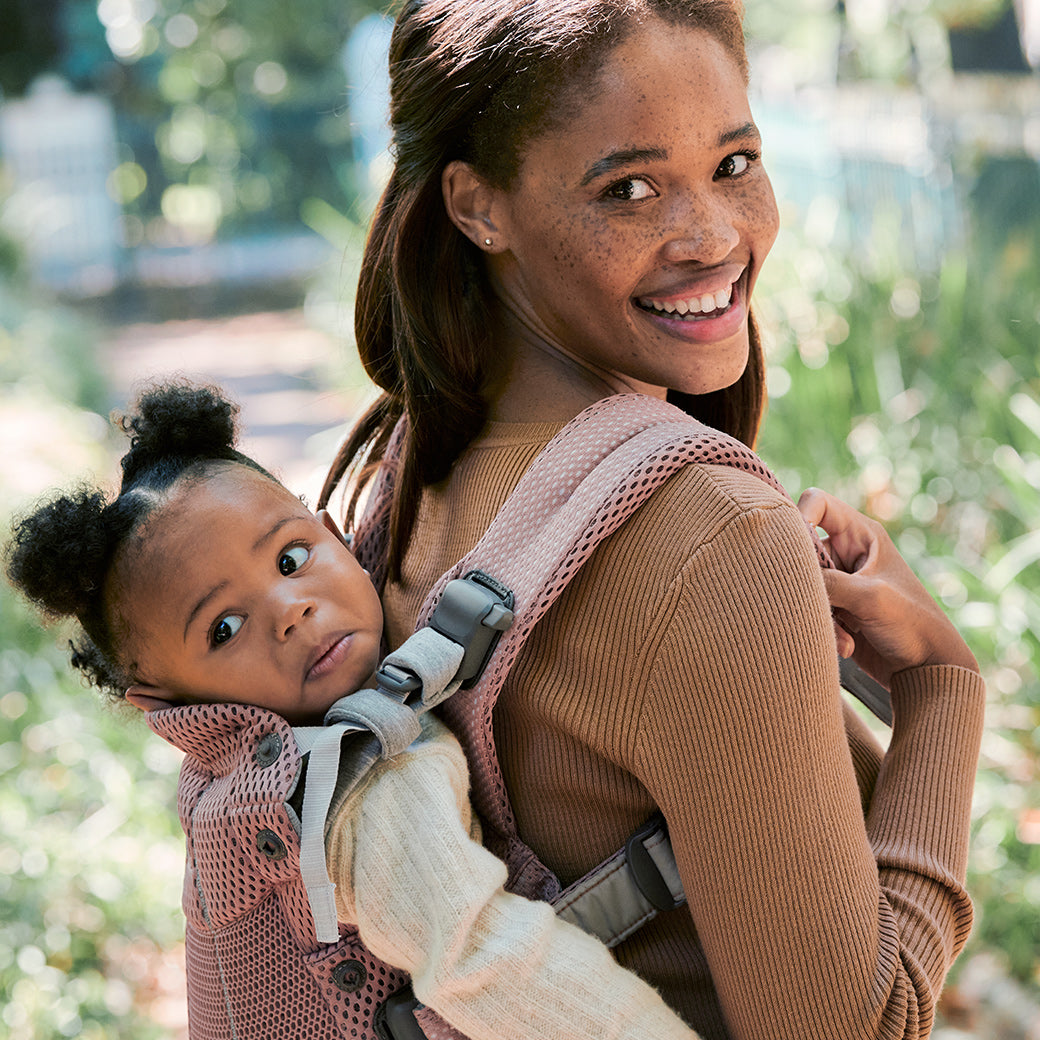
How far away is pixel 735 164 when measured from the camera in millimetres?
1428

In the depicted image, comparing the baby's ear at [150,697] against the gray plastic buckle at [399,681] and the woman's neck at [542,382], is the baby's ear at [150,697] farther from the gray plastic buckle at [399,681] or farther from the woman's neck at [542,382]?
the woman's neck at [542,382]

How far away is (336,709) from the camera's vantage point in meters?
1.19

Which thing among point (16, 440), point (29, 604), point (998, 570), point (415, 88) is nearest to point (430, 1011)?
point (29, 604)

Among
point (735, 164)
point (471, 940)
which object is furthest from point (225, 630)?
point (735, 164)

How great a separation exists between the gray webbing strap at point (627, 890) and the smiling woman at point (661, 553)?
3 centimetres

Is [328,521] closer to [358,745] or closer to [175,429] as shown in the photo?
[175,429]

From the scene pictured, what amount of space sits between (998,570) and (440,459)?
7.96 ft

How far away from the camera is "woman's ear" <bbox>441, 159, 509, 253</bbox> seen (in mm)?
1468

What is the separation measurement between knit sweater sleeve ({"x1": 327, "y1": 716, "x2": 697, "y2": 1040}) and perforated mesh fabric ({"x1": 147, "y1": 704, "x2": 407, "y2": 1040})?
0.27 feet

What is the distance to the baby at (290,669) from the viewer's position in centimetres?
111

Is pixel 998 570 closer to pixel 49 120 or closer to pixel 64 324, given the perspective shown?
pixel 64 324

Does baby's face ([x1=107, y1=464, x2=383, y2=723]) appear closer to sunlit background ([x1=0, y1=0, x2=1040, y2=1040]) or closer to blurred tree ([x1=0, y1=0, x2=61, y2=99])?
sunlit background ([x1=0, y1=0, x2=1040, y2=1040])

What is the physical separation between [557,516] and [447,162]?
1.84 feet

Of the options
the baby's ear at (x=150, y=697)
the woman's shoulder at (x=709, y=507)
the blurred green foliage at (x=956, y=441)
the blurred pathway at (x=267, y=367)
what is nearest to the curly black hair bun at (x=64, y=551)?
the baby's ear at (x=150, y=697)
